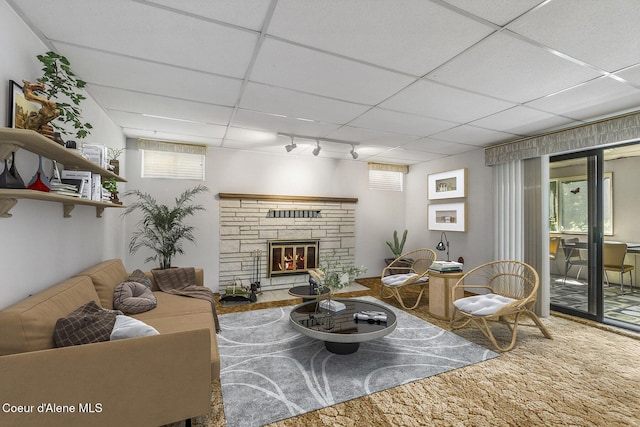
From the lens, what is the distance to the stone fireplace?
202 inches

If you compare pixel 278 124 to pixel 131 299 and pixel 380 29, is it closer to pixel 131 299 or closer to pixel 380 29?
pixel 380 29

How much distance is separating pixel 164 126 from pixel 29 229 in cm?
243

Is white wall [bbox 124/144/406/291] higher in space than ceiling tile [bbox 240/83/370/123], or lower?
lower

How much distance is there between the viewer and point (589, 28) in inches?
71.2

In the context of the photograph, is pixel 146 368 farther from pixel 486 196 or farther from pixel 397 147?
pixel 486 196

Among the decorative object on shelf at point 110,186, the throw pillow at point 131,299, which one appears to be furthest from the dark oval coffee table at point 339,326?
the decorative object on shelf at point 110,186

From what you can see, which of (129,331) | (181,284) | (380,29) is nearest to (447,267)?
(380,29)

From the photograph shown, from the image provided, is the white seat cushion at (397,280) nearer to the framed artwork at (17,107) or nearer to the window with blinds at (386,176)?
the window with blinds at (386,176)

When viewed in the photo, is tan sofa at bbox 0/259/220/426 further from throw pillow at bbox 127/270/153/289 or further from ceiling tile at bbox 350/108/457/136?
ceiling tile at bbox 350/108/457/136

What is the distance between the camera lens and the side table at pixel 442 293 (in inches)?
151

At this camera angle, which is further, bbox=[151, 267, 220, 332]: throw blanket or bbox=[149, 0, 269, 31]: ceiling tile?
bbox=[151, 267, 220, 332]: throw blanket

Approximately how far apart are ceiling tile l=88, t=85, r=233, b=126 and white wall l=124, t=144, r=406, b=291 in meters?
1.57

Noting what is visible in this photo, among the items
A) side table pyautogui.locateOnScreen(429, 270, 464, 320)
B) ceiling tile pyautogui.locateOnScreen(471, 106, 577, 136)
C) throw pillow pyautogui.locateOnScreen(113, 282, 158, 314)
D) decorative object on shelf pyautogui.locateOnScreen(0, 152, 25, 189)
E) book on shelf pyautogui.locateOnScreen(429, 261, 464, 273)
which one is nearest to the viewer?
decorative object on shelf pyautogui.locateOnScreen(0, 152, 25, 189)

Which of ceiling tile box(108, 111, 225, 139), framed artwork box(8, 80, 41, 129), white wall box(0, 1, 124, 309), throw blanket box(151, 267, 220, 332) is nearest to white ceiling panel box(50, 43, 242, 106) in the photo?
white wall box(0, 1, 124, 309)
